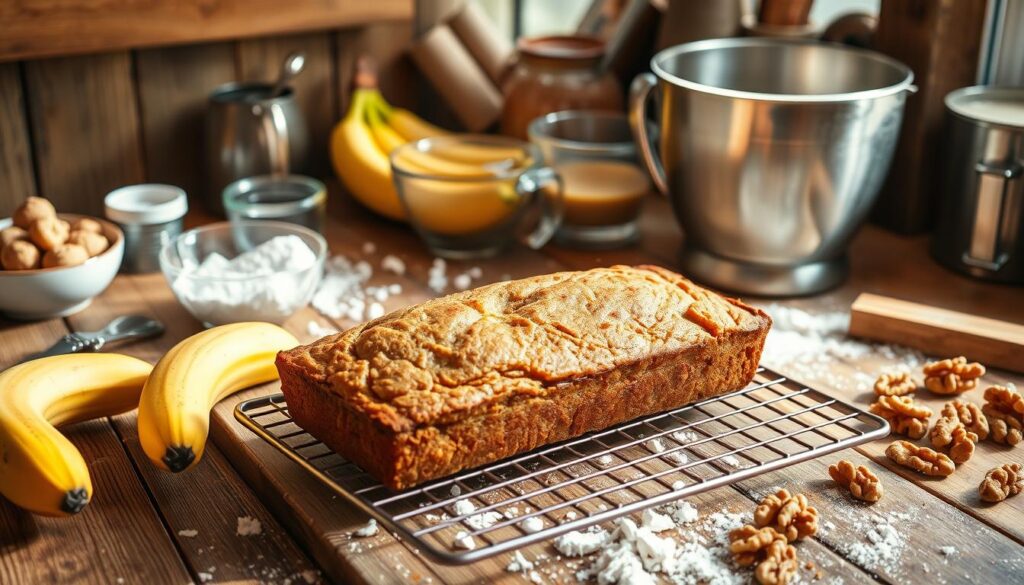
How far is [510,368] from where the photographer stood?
1.05 m

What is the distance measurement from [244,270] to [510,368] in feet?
1.83

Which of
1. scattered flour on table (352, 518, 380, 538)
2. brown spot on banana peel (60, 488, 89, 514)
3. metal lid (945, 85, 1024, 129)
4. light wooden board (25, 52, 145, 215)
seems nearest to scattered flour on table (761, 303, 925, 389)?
metal lid (945, 85, 1024, 129)

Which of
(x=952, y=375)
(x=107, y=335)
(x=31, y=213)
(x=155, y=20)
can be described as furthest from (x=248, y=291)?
(x=952, y=375)

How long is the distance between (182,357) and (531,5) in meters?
1.78

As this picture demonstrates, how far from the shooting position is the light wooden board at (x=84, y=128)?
169cm

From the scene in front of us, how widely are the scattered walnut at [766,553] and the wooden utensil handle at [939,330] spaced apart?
1.72 feet

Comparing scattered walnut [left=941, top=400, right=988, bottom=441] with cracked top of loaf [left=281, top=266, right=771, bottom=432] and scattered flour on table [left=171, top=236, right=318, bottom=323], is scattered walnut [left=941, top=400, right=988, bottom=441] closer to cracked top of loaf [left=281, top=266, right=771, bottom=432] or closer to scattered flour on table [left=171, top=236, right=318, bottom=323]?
cracked top of loaf [left=281, top=266, right=771, bottom=432]

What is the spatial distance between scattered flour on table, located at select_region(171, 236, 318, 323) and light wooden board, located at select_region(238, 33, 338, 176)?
45cm

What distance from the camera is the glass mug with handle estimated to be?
64.2 inches

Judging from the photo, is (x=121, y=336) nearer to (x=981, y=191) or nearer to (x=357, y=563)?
(x=357, y=563)

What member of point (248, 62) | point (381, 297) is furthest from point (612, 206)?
point (248, 62)

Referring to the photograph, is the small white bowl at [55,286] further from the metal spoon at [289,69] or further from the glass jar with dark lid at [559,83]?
the glass jar with dark lid at [559,83]

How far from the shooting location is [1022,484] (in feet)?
3.55

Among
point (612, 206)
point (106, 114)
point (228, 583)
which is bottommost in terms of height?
point (228, 583)
